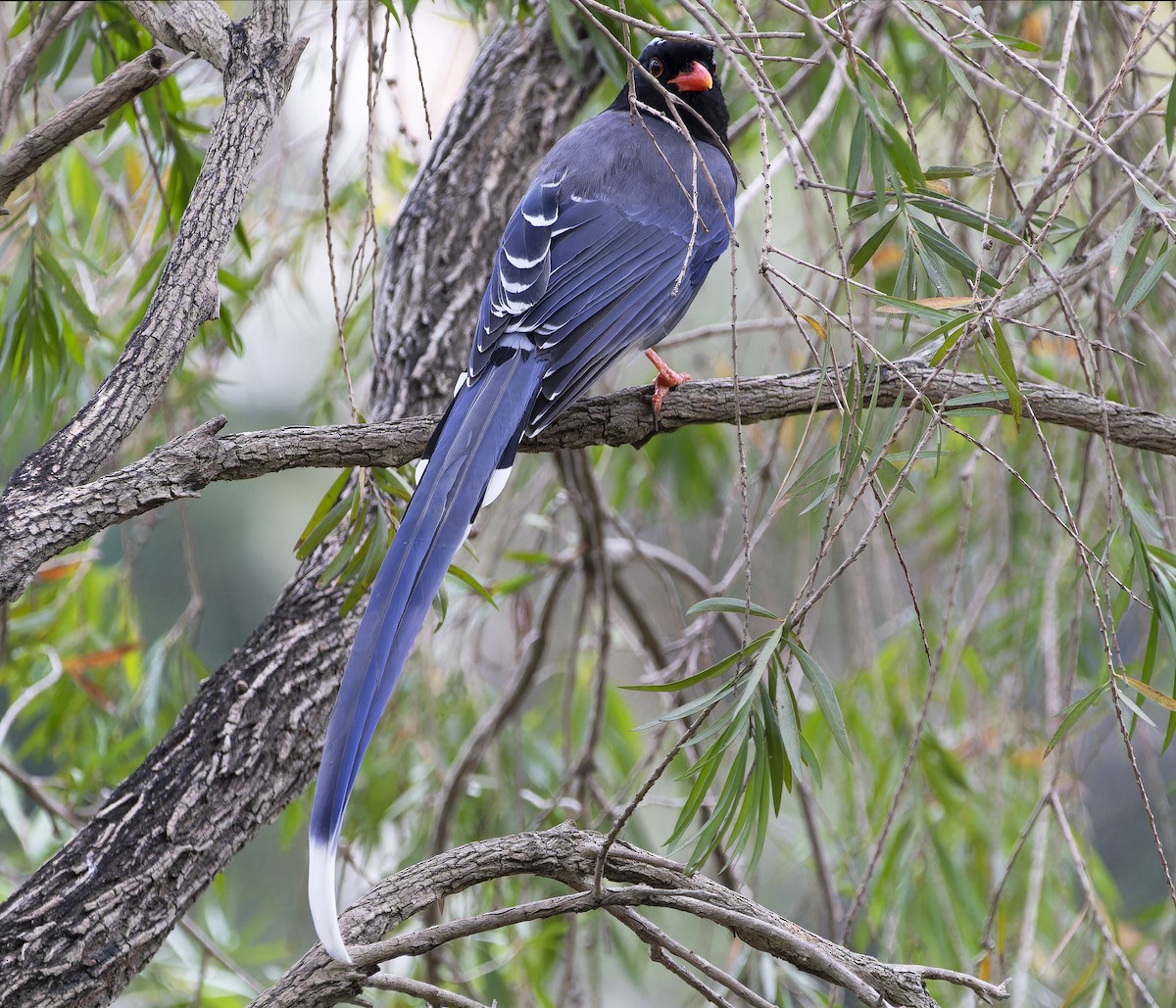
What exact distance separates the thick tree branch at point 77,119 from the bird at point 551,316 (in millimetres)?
670

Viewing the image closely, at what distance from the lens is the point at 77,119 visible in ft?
5.38

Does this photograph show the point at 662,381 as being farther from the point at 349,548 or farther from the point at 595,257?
the point at 349,548

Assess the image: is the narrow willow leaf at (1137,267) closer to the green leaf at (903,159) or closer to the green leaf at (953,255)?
the green leaf at (953,255)

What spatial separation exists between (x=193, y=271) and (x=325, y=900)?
2.83ft

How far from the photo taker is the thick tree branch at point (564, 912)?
1225 mm

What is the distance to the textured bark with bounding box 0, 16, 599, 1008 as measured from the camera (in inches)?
62.1

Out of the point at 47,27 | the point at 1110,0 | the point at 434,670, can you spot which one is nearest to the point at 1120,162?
the point at 1110,0

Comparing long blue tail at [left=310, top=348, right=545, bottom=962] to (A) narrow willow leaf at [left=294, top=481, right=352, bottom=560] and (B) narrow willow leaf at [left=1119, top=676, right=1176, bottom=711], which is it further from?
(B) narrow willow leaf at [left=1119, top=676, right=1176, bottom=711]

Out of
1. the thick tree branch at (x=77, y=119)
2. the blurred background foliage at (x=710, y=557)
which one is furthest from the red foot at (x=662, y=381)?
the thick tree branch at (x=77, y=119)

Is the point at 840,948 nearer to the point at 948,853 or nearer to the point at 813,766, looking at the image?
the point at 813,766

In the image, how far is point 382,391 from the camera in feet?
8.13

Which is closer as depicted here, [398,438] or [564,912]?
[564,912]

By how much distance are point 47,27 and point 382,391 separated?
933mm

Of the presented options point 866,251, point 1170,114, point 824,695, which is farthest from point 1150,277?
point 824,695
